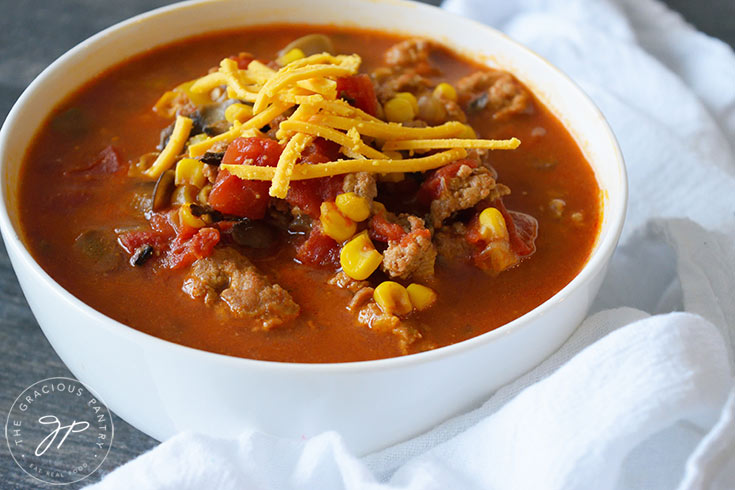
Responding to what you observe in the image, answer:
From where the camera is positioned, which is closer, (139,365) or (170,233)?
(139,365)

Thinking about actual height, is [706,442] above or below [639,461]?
above

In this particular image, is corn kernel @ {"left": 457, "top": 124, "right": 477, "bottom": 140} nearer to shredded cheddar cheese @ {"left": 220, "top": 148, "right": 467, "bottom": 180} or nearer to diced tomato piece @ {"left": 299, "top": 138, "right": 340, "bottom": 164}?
shredded cheddar cheese @ {"left": 220, "top": 148, "right": 467, "bottom": 180}

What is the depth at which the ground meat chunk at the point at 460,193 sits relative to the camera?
3.53m

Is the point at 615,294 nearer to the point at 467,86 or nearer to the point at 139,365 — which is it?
the point at 467,86

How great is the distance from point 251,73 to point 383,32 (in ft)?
4.11

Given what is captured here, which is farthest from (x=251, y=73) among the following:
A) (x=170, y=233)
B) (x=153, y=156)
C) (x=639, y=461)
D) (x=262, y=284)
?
(x=639, y=461)

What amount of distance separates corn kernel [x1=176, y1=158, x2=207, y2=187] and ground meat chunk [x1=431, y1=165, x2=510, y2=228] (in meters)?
0.95

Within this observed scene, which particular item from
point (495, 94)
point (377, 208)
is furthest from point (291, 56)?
point (377, 208)

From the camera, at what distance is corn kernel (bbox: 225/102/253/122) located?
12.3ft

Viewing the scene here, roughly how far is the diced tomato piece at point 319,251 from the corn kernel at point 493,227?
0.59m

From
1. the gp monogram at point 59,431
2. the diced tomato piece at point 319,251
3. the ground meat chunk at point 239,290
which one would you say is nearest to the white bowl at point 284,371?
the gp monogram at point 59,431

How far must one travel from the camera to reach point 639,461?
3.19 m

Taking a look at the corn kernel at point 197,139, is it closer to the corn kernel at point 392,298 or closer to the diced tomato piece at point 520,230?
the corn kernel at point 392,298

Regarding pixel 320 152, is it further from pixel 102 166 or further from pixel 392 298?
pixel 102 166
